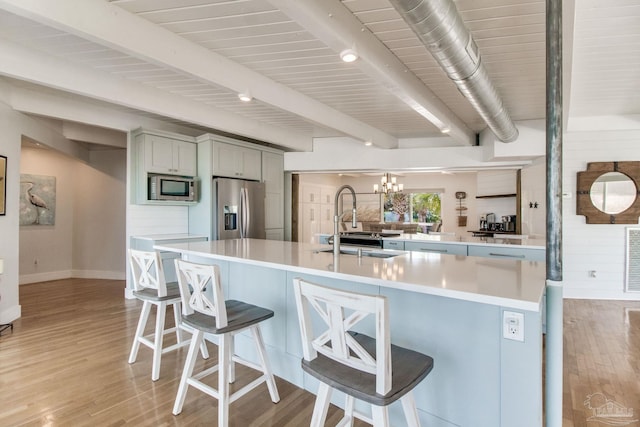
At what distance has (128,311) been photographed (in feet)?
13.0

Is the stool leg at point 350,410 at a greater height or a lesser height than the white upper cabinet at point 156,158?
lesser

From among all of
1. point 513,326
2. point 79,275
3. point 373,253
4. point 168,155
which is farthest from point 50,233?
point 513,326

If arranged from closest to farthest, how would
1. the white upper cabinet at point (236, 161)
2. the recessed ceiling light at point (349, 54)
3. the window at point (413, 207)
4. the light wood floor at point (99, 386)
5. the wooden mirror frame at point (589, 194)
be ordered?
the light wood floor at point (99, 386) → the recessed ceiling light at point (349, 54) → the wooden mirror frame at point (589, 194) → the white upper cabinet at point (236, 161) → the window at point (413, 207)

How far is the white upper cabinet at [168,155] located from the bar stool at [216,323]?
9.13 feet

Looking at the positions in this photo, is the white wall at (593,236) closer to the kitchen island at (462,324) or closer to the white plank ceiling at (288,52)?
the white plank ceiling at (288,52)

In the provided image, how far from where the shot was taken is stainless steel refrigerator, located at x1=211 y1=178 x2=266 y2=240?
461cm

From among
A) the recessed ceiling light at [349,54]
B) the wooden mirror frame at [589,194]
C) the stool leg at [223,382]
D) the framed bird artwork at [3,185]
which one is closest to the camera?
the stool leg at [223,382]

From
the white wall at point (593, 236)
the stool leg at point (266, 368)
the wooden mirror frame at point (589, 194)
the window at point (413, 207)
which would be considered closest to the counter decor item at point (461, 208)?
the window at point (413, 207)

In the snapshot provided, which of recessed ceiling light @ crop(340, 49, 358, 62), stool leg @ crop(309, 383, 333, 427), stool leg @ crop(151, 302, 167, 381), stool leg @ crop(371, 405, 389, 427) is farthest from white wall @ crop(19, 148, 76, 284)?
stool leg @ crop(371, 405, 389, 427)

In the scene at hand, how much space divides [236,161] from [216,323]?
135 inches

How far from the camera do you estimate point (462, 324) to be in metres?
1.60

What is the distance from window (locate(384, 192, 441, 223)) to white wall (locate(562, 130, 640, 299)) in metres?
4.80

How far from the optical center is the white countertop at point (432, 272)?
137cm

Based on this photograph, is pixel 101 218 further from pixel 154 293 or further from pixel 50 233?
pixel 154 293
